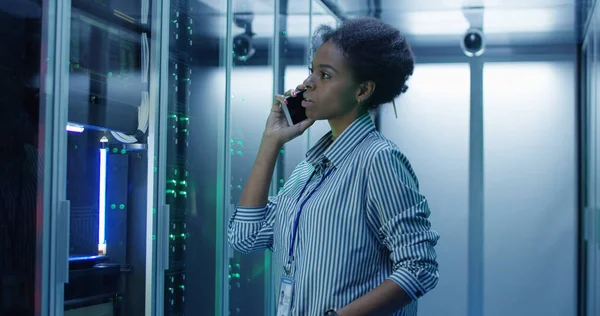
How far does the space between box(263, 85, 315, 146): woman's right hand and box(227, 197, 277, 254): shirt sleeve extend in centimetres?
17

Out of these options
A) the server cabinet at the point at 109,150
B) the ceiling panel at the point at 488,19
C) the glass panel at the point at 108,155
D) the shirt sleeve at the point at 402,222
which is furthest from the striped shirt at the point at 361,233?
the ceiling panel at the point at 488,19

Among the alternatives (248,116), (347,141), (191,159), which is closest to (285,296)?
(347,141)

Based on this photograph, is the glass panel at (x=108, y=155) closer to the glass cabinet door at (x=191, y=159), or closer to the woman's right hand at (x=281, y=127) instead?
the glass cabinet door at (x=191, y=159)

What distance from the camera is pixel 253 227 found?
1736 mm

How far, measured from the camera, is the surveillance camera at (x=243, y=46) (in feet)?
14.0

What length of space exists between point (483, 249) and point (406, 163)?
16.2 ft

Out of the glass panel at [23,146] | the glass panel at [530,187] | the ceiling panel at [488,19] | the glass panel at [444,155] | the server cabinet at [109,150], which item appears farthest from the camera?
the glass panel at [444,155]

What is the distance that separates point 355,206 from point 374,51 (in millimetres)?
339

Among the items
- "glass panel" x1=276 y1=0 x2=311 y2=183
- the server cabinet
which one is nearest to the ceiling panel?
"glass panel" x1=276 y1=0 x2=311 y2=183

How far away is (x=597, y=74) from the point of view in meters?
4.47

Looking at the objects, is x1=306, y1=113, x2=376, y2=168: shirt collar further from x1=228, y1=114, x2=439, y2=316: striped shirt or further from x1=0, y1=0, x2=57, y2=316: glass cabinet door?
x1=0, y1=0, x2=57, y2=316: glass cabinet door

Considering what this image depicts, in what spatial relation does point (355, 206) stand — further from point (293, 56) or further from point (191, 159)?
point (293, 56)

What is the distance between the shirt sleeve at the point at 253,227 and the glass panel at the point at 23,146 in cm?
73

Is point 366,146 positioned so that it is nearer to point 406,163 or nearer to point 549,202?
point 406,163
